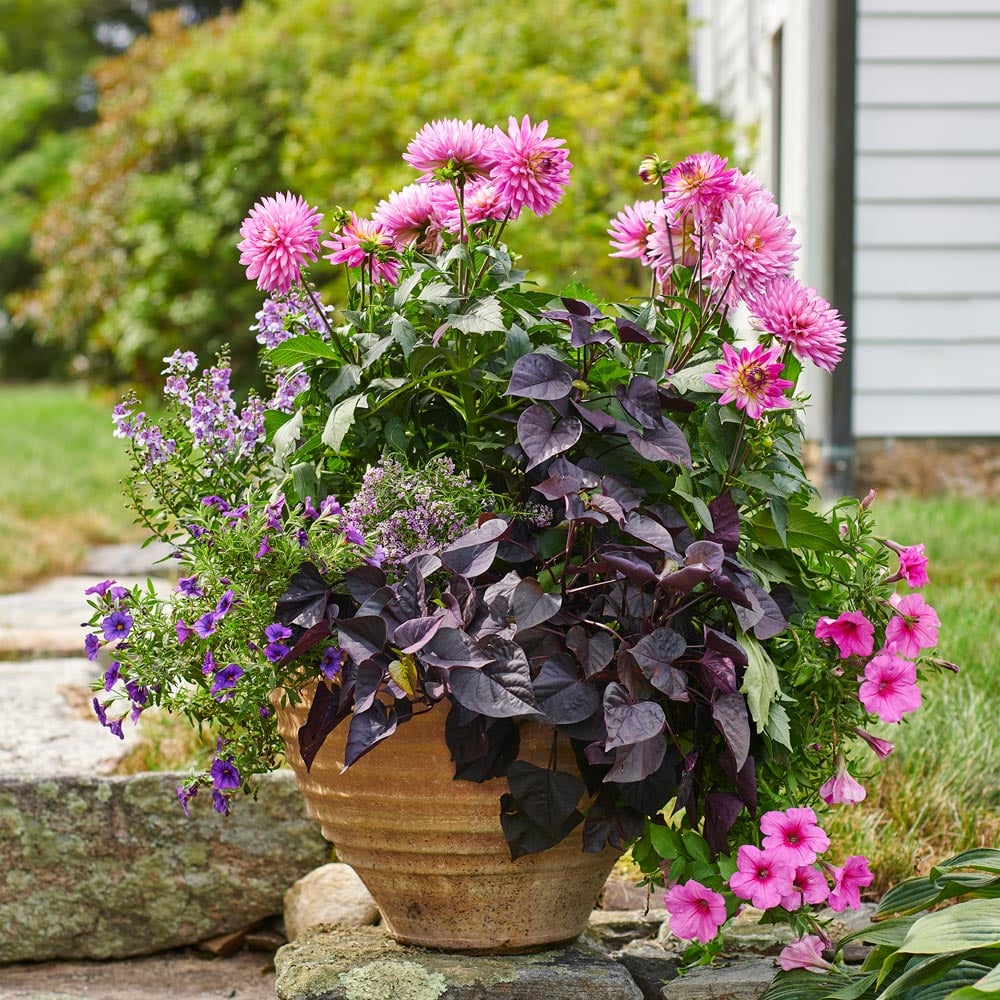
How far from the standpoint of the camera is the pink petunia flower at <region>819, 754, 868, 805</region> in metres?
1.64

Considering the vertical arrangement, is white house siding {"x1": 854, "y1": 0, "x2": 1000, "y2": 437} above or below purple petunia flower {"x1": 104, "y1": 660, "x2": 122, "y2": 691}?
above

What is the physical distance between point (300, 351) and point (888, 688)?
93 cm

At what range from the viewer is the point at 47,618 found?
3.87m

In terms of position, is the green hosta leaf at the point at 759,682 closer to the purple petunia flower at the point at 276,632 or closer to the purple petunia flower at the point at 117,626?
the purple petunia flower at the point at 276,632

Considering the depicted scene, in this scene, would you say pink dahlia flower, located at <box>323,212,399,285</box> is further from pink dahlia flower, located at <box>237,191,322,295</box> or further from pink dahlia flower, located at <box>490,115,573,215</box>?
pink dahlia flower, located at <box>490,115,573,215</box>

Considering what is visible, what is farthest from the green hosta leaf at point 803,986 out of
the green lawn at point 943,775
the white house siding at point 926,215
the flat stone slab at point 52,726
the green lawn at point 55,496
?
the white house siding at point 926,215


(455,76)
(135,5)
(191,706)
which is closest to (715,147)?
(455,76)

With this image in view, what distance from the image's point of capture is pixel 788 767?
1674mm

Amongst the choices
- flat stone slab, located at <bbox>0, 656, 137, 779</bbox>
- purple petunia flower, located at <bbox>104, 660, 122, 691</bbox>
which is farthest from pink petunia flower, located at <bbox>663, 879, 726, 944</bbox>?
flat stone slab, located at <bbox>0, 656, 137, 779</bbox>

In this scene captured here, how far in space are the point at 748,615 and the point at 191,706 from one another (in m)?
0.77

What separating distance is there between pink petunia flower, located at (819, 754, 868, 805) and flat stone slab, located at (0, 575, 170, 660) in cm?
200

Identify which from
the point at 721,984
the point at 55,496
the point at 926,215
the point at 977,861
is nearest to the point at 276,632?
the point at 721,984

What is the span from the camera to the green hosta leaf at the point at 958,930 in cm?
139

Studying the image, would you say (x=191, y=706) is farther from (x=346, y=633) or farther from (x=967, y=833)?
(x=967, y=833)
